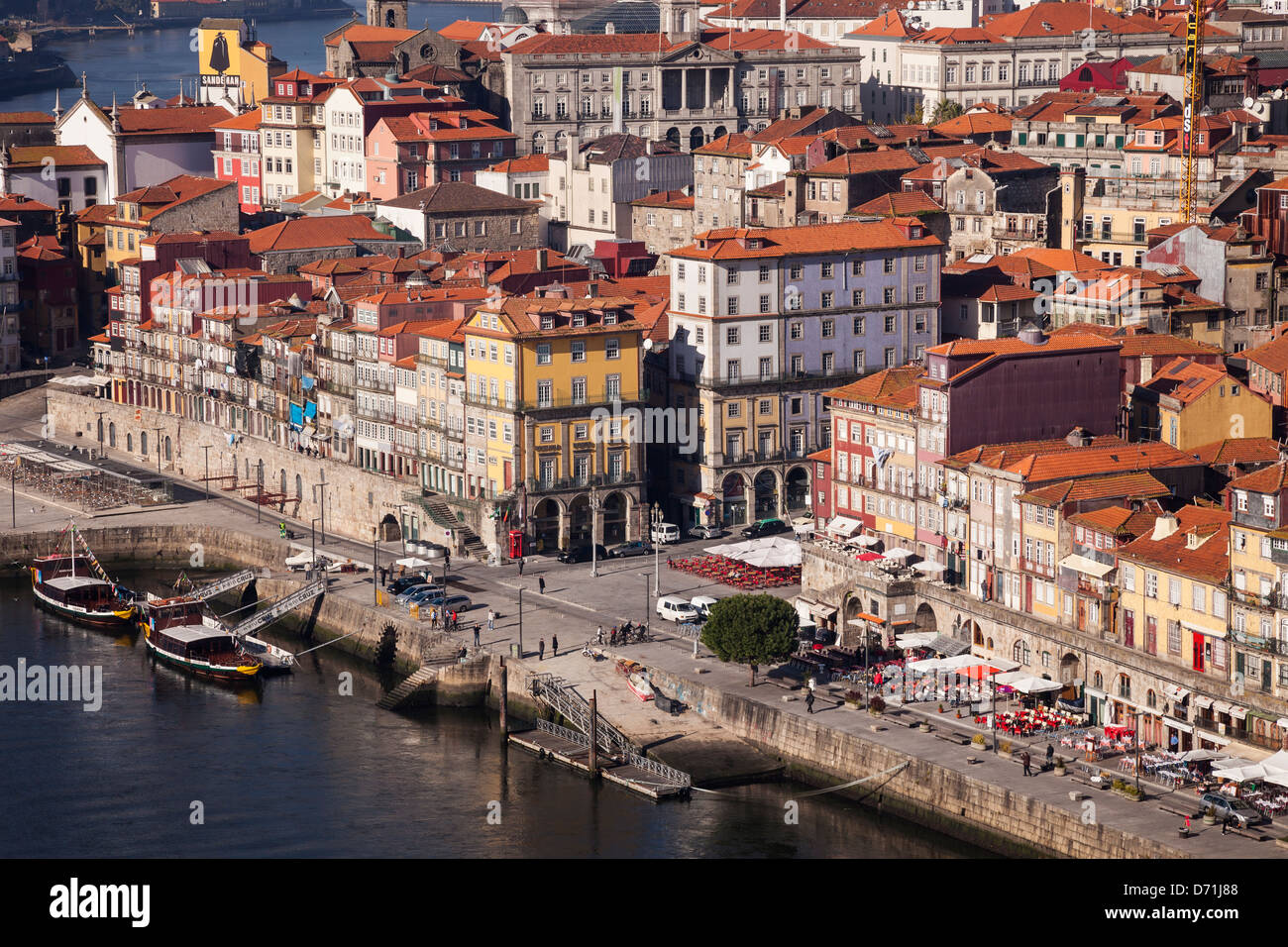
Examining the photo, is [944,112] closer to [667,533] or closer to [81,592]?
[667,533]

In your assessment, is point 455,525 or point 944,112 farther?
point 944,112

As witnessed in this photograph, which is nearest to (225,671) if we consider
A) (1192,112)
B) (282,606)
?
(282,606)

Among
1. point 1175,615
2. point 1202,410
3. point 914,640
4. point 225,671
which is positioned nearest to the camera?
point 1175,615

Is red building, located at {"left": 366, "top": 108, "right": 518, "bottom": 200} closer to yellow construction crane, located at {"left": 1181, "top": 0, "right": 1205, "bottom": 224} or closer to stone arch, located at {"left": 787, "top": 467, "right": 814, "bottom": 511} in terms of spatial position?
yellow construction crane, located at {"left": 1181, "top": 0, "right": 1205, "bottom": 224}

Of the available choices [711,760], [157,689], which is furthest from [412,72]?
[711,760]

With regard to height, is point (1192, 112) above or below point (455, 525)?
above

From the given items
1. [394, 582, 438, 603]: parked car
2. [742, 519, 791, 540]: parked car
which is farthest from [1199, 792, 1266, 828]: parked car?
[742, 519, 791, 540]: parked car

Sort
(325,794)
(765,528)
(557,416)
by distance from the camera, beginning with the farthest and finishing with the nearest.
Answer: (765,528) → (557,416) → (325,794)
